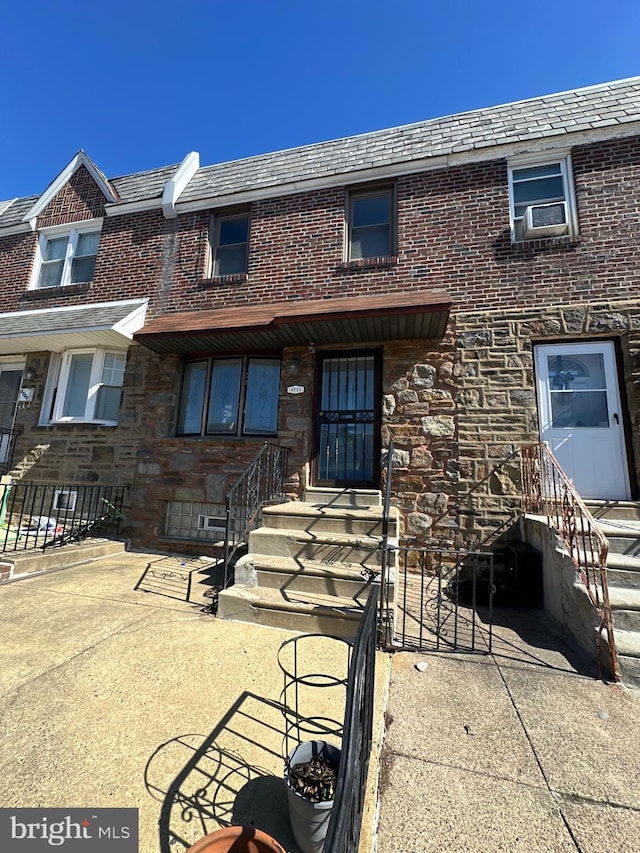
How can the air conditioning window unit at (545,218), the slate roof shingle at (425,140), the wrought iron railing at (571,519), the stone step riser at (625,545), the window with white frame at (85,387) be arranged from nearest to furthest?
the wrought iron railing at (571,519) < the stone step riser at (625,545) < the air conditioning window unit at (545,218) < the slate roof shingle at (425,140) < the window with white frame at (85,387)

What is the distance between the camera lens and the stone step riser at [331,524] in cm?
497

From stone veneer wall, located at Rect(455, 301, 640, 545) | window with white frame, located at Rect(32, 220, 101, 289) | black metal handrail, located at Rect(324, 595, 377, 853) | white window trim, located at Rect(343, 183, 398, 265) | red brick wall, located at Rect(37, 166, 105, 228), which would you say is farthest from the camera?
red brick wall, located at Rect(37, 166, 105, 228)

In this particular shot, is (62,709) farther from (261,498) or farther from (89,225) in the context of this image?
(89,225)

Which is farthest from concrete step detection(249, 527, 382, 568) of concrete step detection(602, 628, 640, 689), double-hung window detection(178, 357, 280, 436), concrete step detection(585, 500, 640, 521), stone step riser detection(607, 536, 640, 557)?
concrete step detection(585, 500, 640, 521)

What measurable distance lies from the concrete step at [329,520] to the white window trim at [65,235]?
825 centimetres

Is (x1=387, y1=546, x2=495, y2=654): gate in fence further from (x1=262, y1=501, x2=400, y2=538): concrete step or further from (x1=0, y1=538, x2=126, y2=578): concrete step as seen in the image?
(x1=0, y1=538, x2=126, y2=578): concrete step

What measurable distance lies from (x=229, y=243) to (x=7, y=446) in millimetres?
6703

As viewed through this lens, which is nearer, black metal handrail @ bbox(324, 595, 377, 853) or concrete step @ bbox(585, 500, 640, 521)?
black metal handrail @ bbox(324, 595, 377, 853)

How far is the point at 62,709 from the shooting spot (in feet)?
8.50

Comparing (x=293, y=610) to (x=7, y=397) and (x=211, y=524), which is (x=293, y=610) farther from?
(x=7, y=397)

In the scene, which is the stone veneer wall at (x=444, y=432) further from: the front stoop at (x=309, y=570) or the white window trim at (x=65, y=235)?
the white window trim at (x=65, y=235)

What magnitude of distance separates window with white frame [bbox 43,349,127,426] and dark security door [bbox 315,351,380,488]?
179 inches

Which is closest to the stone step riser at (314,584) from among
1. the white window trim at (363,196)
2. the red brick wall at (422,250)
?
the red brick wall at (422,250)

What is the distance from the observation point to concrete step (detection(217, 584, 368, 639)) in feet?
12.3
